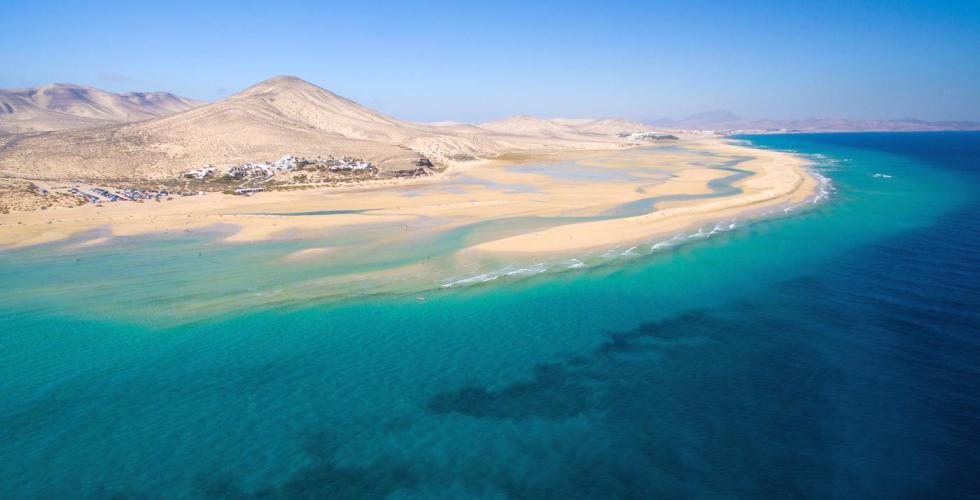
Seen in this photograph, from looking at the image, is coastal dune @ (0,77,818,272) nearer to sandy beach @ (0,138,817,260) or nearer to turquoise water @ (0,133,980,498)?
sandy beach @ (0,138,817,260)

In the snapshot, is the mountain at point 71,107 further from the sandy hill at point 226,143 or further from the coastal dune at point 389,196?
the coastal dune at point 389,196

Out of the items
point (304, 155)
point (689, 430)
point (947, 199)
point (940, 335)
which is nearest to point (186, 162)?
point (304, 155)

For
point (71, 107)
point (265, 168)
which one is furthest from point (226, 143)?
point (71, 107)

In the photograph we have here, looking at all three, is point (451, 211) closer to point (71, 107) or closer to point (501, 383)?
point (501, 383)

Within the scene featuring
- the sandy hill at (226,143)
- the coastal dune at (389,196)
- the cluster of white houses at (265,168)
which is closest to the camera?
the coastal dune at (389,196)

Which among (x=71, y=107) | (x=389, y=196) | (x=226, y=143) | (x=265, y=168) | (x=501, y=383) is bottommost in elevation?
(x=501, y=383)

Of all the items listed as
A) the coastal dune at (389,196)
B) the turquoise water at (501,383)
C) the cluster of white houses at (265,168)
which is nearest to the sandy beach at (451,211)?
the coastal dune at (389,196)
